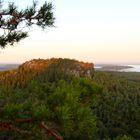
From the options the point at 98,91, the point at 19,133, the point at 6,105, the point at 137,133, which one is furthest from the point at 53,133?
the point at 137,133

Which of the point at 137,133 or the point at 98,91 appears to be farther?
the point at 137,133

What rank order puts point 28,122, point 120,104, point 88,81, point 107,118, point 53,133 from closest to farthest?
point 53,133 < point 28,122 < point 88,81 < point 107,118 < point 120,104

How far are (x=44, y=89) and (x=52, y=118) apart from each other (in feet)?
3.71

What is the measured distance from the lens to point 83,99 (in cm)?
605

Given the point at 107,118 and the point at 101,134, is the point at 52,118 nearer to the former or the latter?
the point at 101,134

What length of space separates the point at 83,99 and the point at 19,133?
137cm

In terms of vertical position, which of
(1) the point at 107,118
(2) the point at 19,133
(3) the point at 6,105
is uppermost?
(3) the point at 6,105

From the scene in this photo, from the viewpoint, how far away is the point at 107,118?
139 meters

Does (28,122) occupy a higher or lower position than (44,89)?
lower

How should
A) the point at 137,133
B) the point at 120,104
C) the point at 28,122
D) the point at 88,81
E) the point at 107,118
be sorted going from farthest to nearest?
1. the point at 120,104
2. the point at 107,118
3. the point at 137,133
4. the point at 88,81
5. the point at 28,122

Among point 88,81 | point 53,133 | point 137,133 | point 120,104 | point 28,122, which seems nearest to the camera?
point 53,133

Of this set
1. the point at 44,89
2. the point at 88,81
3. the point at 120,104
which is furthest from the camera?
the point at 120,104

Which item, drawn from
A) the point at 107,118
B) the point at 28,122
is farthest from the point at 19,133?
the point at 107,118

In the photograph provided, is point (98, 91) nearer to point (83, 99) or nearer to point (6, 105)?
point (83, 99)
